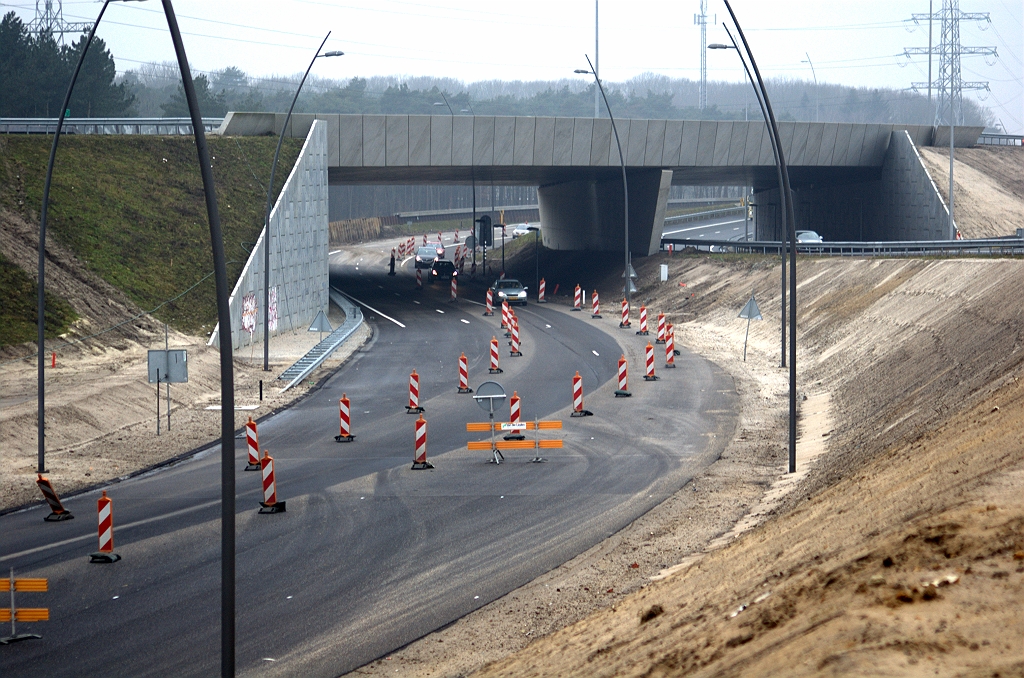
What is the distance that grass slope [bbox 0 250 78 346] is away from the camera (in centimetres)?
3127

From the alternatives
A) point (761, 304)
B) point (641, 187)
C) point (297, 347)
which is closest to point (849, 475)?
point (297, 347)

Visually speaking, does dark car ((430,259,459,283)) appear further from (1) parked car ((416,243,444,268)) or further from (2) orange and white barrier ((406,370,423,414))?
(2) orange and white barrier ((406,370,423,414))

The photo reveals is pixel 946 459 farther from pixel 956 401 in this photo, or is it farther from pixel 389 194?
pixel 389 194

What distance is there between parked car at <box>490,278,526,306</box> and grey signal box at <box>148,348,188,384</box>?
32842 mm

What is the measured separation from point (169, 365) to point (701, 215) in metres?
93.4

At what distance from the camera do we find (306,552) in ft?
50.4

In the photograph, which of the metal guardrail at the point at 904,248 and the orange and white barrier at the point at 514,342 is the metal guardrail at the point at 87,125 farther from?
the metal guardrail at the point at 904,248

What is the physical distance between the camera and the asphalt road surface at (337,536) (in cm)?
A: 1196

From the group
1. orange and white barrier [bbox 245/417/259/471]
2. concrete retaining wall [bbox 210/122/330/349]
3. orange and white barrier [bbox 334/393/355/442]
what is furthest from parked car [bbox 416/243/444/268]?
orange and white barrier [bbox 245/417/259/471]

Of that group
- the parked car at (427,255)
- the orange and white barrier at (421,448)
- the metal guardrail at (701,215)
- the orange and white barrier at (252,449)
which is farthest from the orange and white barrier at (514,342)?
the metal guardrail at (701,215)

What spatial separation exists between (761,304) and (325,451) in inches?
1088

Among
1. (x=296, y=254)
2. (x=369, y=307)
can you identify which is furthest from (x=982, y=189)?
(x=296, y=254)

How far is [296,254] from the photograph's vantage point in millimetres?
44844

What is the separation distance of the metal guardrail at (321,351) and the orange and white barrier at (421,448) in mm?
10943
